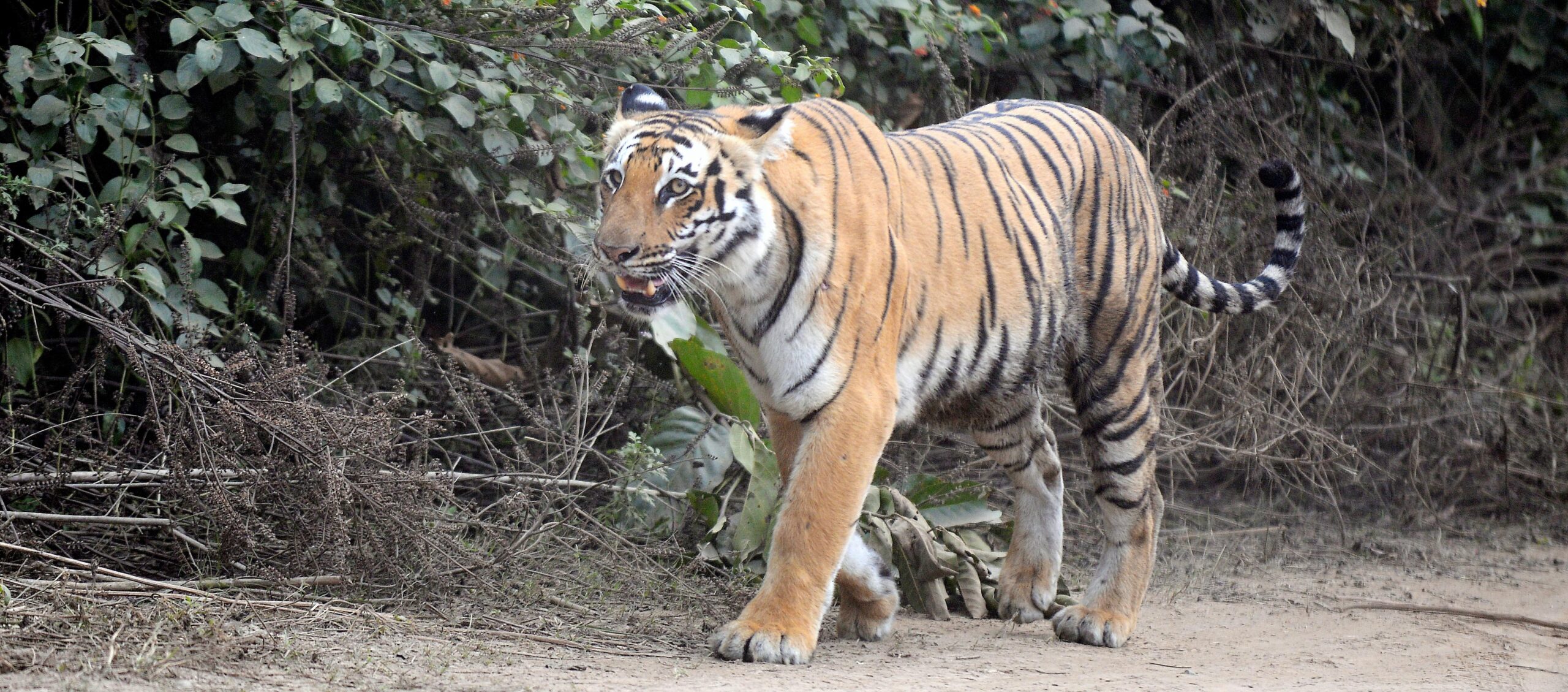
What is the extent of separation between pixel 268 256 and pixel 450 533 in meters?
1.41

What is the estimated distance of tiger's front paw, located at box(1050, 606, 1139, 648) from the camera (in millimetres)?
4000

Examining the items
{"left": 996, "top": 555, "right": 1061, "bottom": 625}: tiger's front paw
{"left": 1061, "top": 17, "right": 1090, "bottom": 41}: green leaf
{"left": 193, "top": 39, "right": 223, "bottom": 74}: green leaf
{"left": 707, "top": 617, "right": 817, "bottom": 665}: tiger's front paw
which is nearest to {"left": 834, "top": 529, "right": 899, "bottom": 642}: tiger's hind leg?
{"left": 707, "top": 617, "right": 817, "bottom": 665}: tiger's front paw

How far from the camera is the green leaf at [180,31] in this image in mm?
3787

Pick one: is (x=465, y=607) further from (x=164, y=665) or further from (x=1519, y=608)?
(x=1519, y=608)

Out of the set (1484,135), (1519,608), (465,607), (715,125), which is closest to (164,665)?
(465,607)

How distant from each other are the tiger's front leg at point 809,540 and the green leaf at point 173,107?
2.23 metres

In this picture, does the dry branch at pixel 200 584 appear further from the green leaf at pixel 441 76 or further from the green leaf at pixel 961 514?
the green leaf at pixel 961 514

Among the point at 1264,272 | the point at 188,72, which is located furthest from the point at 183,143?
the point at 1264,272

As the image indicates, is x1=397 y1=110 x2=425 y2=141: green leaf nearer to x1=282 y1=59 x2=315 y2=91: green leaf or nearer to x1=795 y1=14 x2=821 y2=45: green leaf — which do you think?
x1=282 y1=59 x2=315 y2=91: green leaf

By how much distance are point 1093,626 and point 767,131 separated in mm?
1801

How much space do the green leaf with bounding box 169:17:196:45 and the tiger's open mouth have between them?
59.9 inches

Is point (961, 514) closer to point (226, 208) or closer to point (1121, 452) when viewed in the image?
point (1121, 452)

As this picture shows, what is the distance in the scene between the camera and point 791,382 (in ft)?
11.2

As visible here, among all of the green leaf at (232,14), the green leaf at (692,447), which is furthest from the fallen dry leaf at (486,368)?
the green leaf at (232,14)
